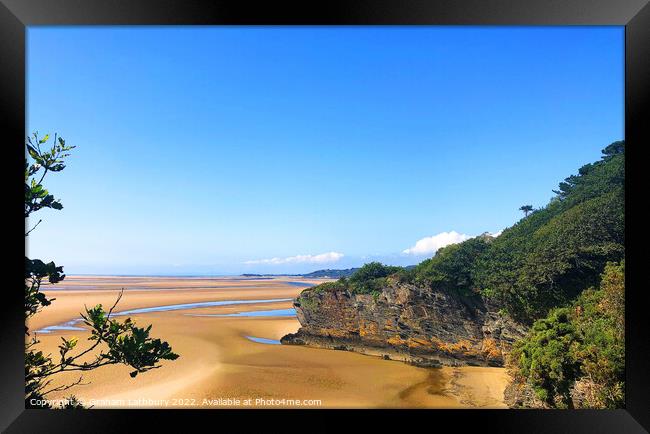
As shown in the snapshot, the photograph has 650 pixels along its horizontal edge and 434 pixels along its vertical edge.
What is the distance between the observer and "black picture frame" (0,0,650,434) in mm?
1872

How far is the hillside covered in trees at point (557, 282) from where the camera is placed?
11.1 feet

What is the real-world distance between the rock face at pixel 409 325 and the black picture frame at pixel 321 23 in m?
3.89

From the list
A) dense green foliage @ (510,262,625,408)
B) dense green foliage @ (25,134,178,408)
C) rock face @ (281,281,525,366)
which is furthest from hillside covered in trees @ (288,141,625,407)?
dense green foliage @ (25,134,178,408)

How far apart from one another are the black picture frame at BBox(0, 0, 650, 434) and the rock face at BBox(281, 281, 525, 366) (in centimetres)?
389

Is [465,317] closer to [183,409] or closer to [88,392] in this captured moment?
[183,409]

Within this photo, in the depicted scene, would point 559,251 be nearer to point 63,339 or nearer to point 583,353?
point 583,353

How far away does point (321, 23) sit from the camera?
1.98m

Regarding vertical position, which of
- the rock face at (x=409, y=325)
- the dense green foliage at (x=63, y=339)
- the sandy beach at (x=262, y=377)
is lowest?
the sandy beach at (x=262, y=377)

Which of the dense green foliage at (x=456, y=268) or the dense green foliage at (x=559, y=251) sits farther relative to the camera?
the dense green foliage at (x=456, y=268)

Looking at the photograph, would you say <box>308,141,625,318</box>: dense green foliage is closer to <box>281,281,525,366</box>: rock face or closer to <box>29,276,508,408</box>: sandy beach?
<box>281,281,525,366</box>: rock face

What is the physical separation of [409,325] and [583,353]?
4421 mm

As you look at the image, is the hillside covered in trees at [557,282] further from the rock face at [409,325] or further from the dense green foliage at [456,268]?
the rock face at [409,325]

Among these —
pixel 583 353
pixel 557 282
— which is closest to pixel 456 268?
pixel 557 282

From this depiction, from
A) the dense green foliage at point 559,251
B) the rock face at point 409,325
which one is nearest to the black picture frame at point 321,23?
the dense green foliage at point 559,251
